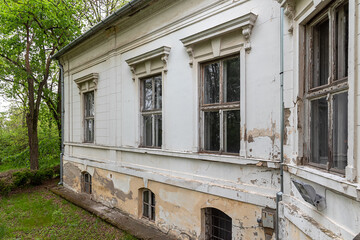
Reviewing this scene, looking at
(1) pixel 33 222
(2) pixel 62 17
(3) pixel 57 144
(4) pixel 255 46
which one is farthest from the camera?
(3) pixel 57 144

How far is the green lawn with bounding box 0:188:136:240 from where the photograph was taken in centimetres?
514

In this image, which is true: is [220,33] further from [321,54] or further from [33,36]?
[33,36]

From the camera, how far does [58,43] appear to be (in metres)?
10.2

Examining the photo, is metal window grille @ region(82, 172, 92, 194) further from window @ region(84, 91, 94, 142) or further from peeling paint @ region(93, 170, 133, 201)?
window @ region(84, 91, 94, 142)

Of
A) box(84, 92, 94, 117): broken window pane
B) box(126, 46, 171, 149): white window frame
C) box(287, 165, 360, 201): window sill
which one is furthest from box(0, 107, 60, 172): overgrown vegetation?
box(287, 165, 360, 201): window sill

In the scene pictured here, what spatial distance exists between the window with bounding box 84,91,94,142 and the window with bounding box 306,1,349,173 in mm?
6804

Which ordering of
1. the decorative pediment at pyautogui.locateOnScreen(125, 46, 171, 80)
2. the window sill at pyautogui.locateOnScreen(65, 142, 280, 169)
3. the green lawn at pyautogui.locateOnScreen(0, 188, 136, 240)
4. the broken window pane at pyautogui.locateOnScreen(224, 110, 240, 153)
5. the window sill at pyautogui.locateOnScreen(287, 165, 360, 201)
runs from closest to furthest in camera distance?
1. the window sill at pyautogui.locateOnScreen(287, 165, 360, 201)
2. the window sill at pyautogui.locateOnScreen(65, 142, 280, 169)
3. the broken window pane at pyautogui.locateOnScreen(224, 110, 240, 153)
4. the decorative pediment at pyautogui.locateOnScreen(125, 46, 171, 80)
5. the green lawn at pyautogui.locateOnScreen(0, 188, 136, 240)

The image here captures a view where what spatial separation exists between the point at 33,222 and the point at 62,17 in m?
7.86

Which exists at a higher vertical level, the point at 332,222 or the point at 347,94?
the point at 347,94

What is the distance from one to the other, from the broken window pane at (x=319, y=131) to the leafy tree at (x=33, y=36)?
9.86 meters

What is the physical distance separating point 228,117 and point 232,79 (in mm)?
688

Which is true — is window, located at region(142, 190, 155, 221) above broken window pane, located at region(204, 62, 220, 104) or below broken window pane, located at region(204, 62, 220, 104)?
below

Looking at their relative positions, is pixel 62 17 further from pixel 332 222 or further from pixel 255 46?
pixel 332 222

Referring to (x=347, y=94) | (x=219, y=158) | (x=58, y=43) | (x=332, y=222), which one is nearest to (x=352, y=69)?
(x=347, y=94)
